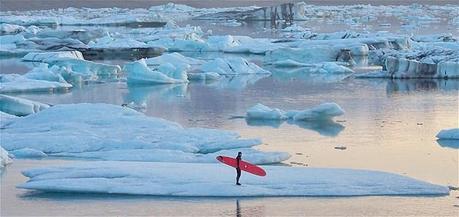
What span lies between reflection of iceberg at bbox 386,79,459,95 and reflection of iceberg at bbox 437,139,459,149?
528 centimetres

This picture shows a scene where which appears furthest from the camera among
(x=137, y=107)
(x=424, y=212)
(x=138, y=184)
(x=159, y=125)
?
(x=137, y=107)

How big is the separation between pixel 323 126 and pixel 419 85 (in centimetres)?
590

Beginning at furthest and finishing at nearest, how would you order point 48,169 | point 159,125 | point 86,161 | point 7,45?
point 7,45
point 159,125
point 86,161
point 48,169

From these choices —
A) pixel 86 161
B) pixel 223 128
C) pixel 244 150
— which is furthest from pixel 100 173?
pixel 223 128

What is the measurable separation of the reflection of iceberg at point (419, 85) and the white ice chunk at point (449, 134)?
519 centimetres

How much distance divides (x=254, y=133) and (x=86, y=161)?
2818 millimetres

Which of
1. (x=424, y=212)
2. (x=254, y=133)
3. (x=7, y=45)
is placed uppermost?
(x=7, y=45)

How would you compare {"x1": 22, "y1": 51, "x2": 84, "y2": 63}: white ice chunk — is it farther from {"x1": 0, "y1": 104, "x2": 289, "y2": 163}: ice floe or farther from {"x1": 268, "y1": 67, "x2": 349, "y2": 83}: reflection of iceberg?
{"x1": 0, "y1": 104, "x2": 289, "y2": 163}: ice floe

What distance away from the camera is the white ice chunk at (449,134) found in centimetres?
1184

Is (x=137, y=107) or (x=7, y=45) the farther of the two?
(x=7, y=45)

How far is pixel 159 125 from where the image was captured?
1184 cm

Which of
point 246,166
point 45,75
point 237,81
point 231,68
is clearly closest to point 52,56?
point 45,75

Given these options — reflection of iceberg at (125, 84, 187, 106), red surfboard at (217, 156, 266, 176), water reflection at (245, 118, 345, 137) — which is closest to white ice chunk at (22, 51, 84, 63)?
reflection of iceberg at (125, 84, 187, 106)

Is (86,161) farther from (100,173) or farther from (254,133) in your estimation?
(254,133)
